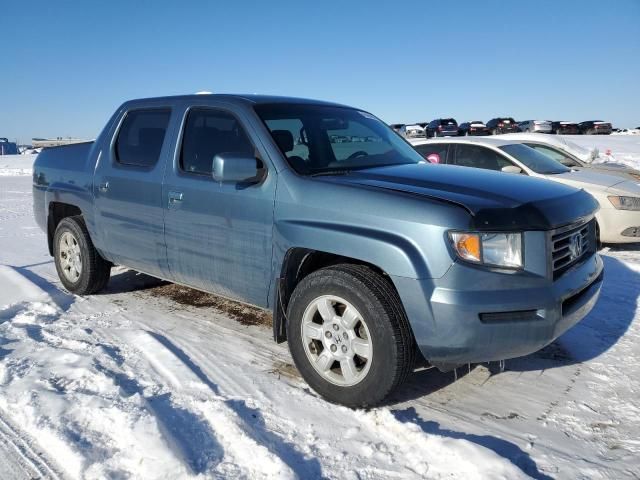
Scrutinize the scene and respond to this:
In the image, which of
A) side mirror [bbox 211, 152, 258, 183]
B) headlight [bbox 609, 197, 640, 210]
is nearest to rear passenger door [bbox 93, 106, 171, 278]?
side mirror [bbox 211, 152, 258, 183]

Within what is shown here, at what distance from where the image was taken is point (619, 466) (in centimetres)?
257

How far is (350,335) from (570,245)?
134cm

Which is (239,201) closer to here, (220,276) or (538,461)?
(220,276)

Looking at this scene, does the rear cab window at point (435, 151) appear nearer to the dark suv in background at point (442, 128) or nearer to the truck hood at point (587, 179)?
the truck hood at point (587, 179)

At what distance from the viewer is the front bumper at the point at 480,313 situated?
268cm

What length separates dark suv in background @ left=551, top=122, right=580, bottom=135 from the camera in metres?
39.4

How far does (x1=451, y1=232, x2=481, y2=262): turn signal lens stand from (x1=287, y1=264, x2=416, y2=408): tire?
429 mm

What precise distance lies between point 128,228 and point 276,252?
5.57 feet

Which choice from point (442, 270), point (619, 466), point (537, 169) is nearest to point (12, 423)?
point (442, 270)

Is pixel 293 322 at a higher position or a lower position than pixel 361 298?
lower

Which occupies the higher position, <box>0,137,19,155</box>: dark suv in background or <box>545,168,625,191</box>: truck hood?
<box>0,137,19,155</box>: dark suv in background

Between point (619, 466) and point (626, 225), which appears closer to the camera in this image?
point (619, 466)

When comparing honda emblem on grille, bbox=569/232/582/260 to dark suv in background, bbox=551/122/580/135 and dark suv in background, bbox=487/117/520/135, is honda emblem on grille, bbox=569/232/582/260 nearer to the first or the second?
dark suv in background, bbox=487/117/520/135

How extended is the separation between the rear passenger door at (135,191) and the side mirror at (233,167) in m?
0.99
